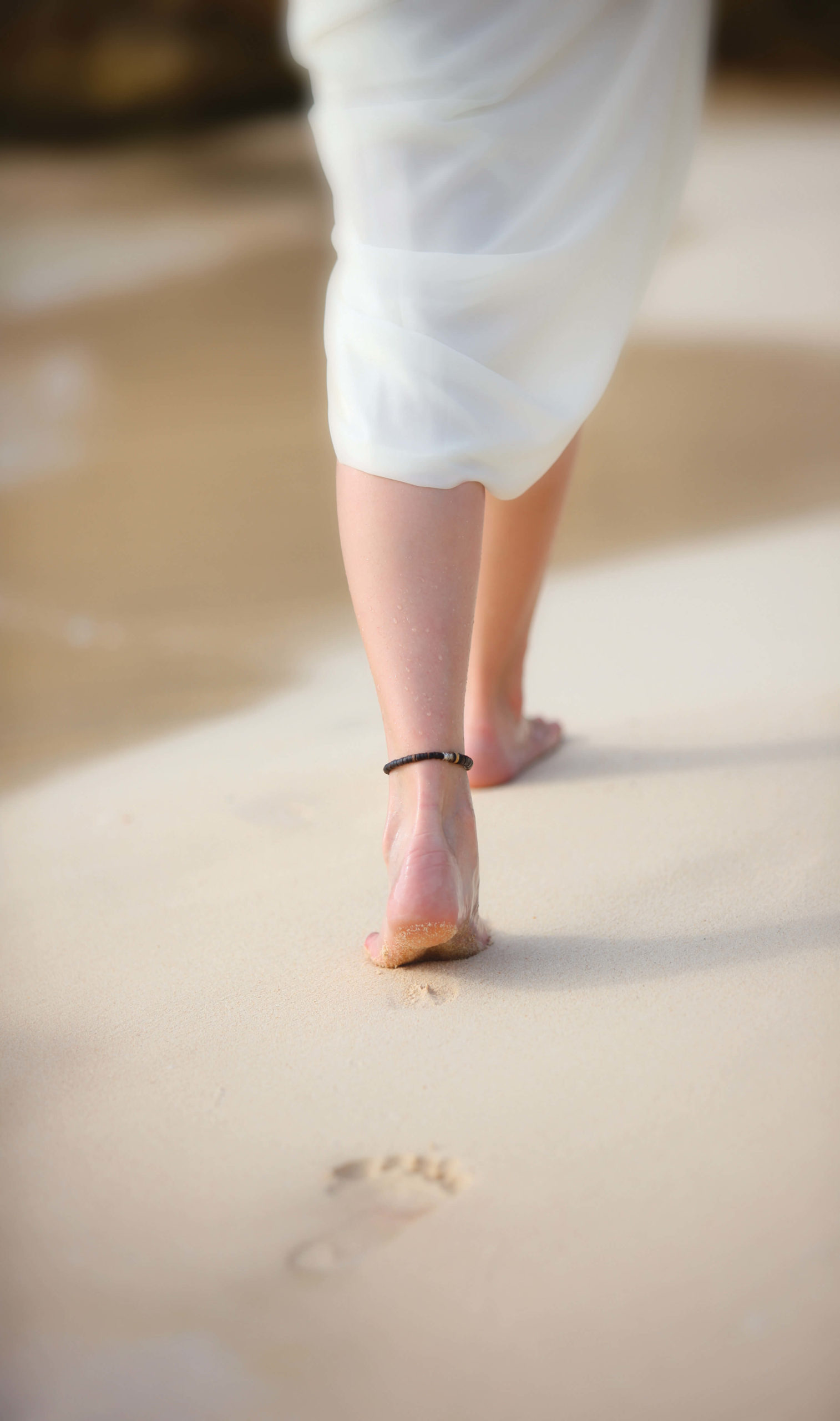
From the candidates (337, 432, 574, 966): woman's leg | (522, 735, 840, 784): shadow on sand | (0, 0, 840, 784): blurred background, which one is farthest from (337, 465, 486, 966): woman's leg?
(0, 0, 840, 784): blurred background

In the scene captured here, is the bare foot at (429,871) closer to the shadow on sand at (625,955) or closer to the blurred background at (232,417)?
the shadow on sand at (625,955)

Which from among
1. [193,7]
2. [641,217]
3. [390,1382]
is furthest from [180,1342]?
[193,7]

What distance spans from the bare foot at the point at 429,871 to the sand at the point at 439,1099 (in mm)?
23

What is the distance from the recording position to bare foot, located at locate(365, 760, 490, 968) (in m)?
0.81

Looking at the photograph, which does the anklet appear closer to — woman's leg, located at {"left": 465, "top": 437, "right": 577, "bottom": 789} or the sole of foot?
the sole of foot

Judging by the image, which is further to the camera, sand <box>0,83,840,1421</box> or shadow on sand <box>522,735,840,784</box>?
shadow on sand <box>522,735,840,784</box>

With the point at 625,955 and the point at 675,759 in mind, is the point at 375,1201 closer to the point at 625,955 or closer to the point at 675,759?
the point at 625,955

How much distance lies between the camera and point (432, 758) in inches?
33.6

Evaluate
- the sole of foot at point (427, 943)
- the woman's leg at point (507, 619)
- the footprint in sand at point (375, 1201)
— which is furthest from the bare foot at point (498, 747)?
the footprint in sand at point (375, 1201)

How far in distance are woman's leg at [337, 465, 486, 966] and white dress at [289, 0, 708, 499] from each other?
3 centimetres

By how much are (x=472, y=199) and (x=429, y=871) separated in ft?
1.51

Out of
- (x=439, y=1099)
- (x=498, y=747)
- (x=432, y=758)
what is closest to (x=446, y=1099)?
(x=439, y=1099)

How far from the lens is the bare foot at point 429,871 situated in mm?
812

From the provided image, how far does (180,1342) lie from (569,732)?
82 centimetres
